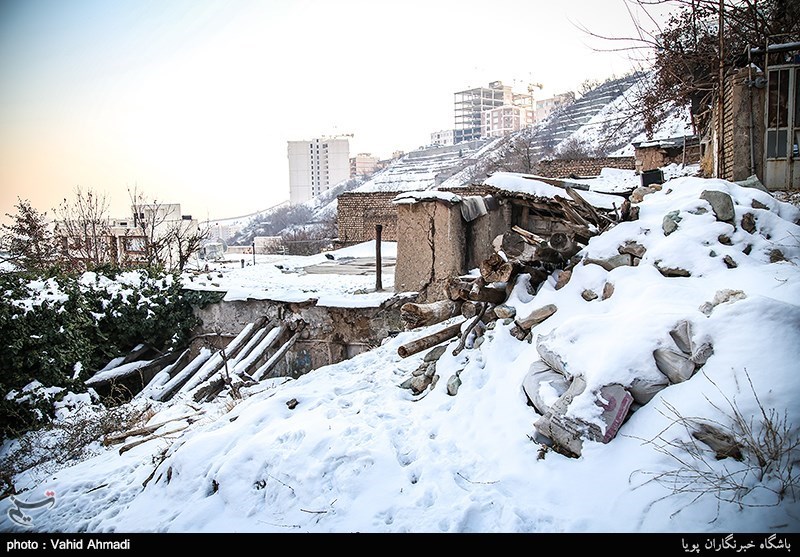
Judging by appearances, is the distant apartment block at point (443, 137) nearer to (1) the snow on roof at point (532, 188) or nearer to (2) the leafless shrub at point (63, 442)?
(1) the snow on roof at point (532, 188)

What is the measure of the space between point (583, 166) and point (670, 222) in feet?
50.1

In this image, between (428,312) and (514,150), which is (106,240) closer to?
(428,312)

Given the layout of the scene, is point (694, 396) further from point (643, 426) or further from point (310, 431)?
point (310, 431)

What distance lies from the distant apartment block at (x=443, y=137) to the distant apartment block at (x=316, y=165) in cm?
1630

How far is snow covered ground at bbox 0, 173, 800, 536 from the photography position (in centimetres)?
233

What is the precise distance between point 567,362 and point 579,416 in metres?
0.42

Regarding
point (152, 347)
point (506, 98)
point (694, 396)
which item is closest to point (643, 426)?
point (694, 396)

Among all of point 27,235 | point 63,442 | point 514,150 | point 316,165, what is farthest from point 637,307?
point 316,165

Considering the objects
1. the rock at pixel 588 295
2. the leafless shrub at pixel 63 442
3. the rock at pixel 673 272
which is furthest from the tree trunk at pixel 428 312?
the leafless shrub at pixel 63 442

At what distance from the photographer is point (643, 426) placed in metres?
2.65

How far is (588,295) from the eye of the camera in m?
3.88

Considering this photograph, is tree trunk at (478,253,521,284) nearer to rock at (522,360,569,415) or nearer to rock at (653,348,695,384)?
rock at (522,360,569,415)

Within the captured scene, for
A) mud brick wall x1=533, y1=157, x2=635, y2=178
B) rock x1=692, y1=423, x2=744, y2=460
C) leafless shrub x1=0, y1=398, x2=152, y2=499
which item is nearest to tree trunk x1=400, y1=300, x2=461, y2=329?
rock x1=692, y1=423, x2=744, y2=460

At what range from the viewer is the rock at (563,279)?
13.9ft
